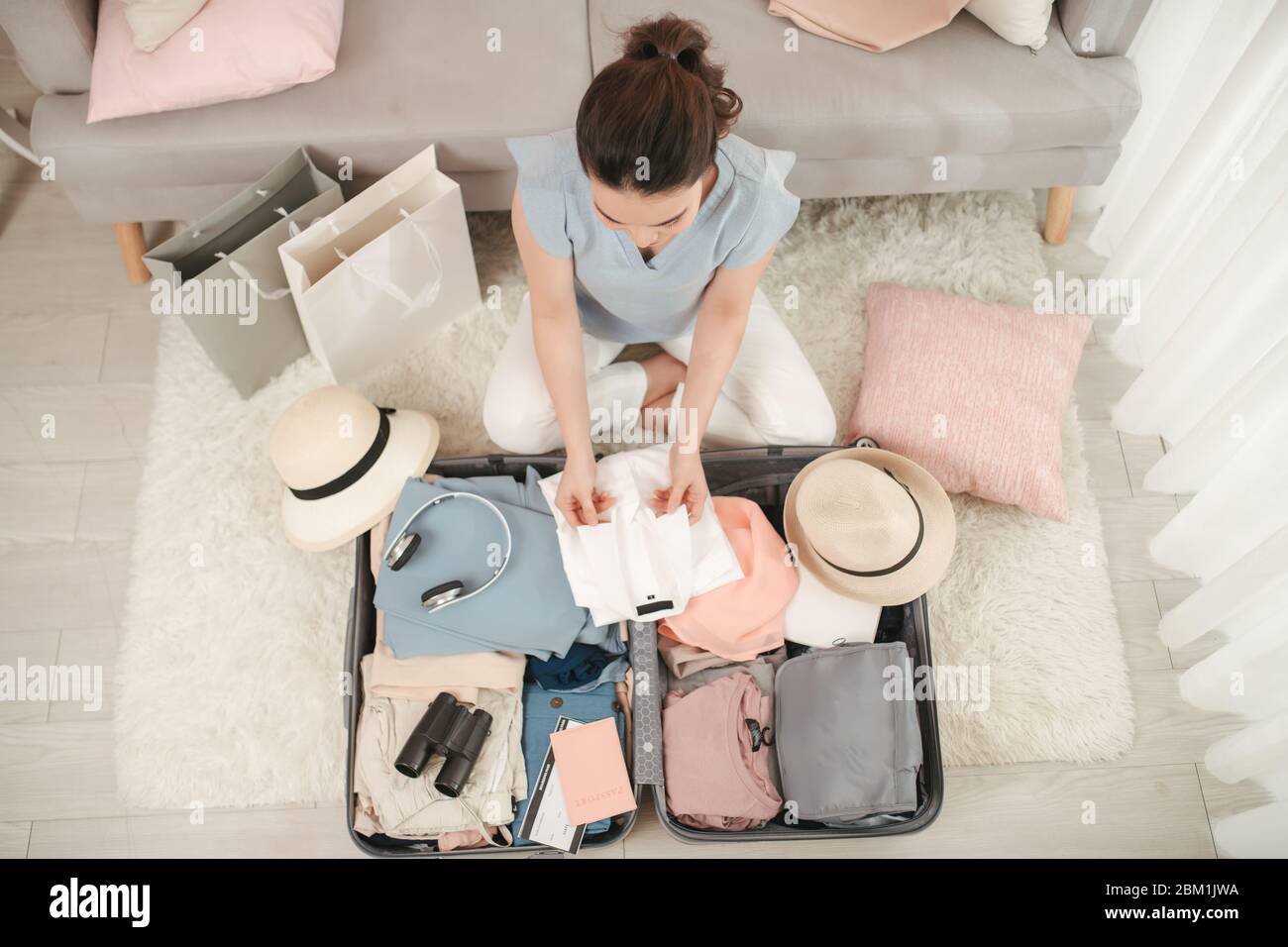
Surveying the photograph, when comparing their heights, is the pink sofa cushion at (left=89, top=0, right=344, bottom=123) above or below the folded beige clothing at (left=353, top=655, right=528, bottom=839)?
above

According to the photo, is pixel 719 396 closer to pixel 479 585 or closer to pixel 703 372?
pixel 703 372

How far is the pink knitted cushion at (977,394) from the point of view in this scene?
5.35 ft

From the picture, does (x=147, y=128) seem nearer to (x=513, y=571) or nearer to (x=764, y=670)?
(x=513, y=571)

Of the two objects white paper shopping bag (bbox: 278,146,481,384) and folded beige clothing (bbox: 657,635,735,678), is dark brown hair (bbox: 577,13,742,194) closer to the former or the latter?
white paper shopping bag (bbox: 278,146,481,384)

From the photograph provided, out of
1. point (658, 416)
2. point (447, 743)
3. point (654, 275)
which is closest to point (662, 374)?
point (658, 416)

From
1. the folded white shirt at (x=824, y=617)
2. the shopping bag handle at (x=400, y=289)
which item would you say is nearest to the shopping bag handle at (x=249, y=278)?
the shopping bag handle at (x=400, y=289)

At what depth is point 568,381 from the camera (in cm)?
143

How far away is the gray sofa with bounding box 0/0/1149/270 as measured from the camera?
1575mm

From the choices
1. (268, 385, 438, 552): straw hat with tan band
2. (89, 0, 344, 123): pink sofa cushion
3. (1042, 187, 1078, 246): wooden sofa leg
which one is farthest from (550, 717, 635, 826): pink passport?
(1042, 187, 1078, 246): wooden sofa leg

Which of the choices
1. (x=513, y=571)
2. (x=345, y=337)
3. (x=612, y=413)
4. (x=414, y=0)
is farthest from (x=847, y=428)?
(x=414, y=0)

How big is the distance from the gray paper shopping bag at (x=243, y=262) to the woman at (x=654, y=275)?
15.6 inches

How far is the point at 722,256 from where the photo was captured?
130cm

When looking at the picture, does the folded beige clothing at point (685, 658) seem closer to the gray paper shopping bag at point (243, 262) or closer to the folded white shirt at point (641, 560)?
the folded white shirt at point (641, 560)

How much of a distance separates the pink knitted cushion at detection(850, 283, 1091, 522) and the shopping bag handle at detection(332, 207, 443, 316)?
778 mm
